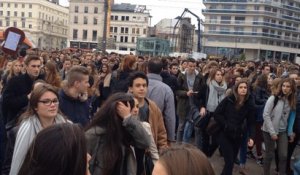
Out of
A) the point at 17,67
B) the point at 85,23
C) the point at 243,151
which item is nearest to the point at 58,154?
the point at 17,67

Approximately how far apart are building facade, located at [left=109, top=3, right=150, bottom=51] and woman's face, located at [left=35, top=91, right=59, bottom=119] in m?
97.7

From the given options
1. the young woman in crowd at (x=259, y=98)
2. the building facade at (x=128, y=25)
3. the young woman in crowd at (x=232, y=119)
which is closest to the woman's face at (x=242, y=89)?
the young woman in crowd at (x=232, y=119)

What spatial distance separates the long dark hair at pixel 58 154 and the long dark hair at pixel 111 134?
1.60m

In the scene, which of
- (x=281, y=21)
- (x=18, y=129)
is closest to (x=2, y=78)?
(x=18, y=129)

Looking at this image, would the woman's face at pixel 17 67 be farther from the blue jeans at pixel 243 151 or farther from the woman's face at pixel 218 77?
the blue jeans at pixel 243 151

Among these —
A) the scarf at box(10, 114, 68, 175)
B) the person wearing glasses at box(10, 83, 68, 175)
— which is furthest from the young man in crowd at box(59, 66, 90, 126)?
the scarf at box(10, 114, 68, 175)

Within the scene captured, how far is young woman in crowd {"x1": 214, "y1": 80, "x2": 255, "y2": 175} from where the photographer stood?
6.79m

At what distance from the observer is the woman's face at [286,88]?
6914 mm

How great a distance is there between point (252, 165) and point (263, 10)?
287ft

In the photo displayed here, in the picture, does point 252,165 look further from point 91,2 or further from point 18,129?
point 91,2

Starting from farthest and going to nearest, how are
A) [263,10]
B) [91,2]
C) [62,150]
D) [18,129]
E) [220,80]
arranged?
Result: [91,2] → [263,10] → [220,80] → [18,129] → [62,150]

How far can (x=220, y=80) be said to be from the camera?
8.45m

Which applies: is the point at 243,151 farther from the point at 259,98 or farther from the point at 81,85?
the point at 81,85

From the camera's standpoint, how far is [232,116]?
270 inches
